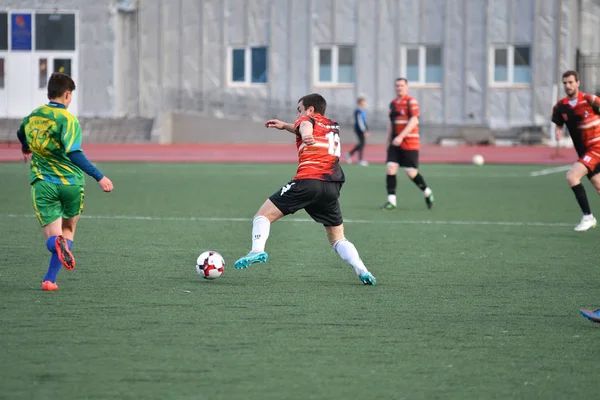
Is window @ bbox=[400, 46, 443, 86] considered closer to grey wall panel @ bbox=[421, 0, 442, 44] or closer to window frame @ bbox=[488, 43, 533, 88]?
grey wall panel @ bbox=[421, 0, 442, 44]

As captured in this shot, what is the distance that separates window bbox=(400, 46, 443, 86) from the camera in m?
44.5

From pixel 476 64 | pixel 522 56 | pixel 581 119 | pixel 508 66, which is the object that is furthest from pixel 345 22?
pixel 581 119

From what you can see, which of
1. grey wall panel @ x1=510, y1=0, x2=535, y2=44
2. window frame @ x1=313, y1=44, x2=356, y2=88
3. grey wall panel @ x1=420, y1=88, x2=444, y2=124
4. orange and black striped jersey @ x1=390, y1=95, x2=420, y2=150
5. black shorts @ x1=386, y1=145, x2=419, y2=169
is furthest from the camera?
window frame @ x1=313, y1=44, x2=356, y2=88

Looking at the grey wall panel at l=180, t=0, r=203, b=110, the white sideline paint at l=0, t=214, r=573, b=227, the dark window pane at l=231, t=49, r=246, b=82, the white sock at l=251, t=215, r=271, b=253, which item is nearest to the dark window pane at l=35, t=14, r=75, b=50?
the grey wall panel at l=180, t=0, r=203, b=110

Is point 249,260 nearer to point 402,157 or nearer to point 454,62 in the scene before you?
point 402,157

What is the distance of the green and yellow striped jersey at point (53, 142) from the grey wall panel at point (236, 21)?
3671 centimetres

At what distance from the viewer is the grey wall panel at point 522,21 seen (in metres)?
43.3

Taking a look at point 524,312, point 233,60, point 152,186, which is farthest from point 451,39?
point 524,312

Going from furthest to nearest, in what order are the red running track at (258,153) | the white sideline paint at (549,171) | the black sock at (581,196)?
1. the red running track at (258,153)
2. the white sideline paint at (549,171)
3. the black sock at (581,196)

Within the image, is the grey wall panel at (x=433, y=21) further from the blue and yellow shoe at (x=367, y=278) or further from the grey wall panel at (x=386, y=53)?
the blue and yellow shoe at (x=367, y=278)

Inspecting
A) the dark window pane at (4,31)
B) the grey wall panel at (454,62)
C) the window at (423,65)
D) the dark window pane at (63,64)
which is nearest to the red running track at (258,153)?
the grey wall panel at (454,62)

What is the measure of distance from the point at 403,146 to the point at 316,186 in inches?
328

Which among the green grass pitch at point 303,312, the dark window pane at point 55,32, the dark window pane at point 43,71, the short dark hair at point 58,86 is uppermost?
the dark window pane at point 55,32

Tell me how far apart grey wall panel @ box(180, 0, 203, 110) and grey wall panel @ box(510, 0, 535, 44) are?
493 inches
